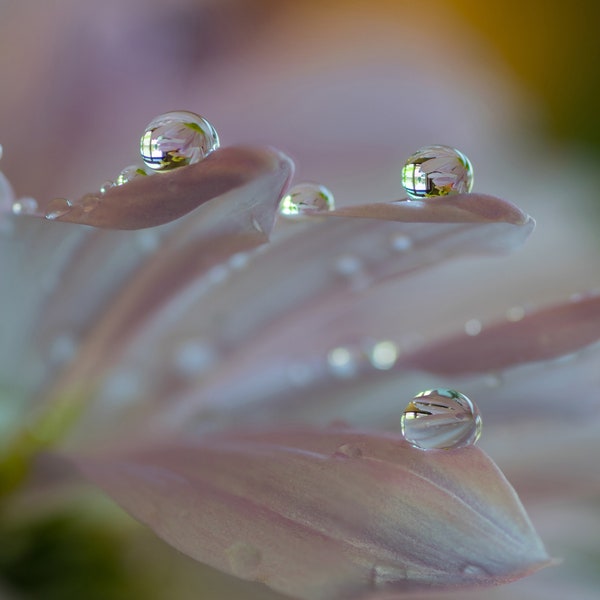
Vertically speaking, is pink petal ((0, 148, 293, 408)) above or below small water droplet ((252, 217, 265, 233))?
above

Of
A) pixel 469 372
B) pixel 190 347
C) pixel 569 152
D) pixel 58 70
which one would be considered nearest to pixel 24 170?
pixel 58 70

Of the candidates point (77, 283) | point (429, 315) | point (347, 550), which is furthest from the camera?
point (429, 315)

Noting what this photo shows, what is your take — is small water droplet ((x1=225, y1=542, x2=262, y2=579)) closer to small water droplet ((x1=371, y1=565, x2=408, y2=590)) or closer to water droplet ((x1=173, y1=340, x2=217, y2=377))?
small water droplet ((x1=371, y1=565, x2=408, y2=590))

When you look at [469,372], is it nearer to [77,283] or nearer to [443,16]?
[77,283]

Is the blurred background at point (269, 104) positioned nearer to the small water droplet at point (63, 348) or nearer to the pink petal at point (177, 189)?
the small water droplet at point (63, 348)

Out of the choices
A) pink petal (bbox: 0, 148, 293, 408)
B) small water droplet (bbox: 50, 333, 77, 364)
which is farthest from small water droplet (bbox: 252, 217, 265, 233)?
small water droplet (bbox: 50, 333, 77, 364)
